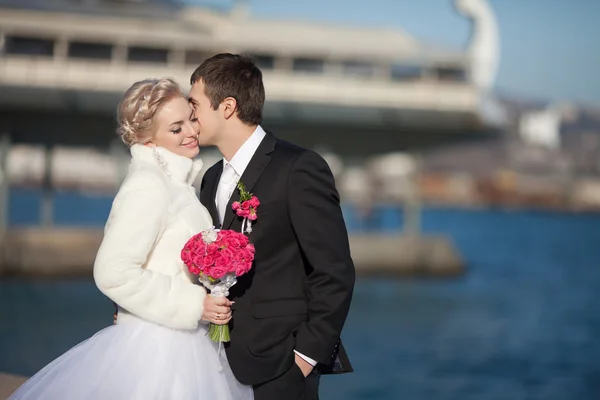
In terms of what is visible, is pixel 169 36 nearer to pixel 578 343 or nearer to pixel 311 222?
pixel 578 343

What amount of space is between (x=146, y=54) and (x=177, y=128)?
2858cm

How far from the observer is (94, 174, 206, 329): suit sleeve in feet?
11.2

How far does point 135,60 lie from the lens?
31594 millimetres

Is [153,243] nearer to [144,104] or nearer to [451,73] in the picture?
[144,104]

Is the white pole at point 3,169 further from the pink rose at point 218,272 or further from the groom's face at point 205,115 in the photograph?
the pink rose at point 218,272

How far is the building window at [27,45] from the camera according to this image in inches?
1172

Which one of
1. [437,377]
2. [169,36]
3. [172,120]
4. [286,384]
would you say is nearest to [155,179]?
[172,120]

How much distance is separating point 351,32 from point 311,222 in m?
31.0

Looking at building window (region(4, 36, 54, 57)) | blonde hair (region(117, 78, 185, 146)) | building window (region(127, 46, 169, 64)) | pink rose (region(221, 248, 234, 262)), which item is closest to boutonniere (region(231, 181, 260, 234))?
pink rose (region(221, 248, 234, 262))

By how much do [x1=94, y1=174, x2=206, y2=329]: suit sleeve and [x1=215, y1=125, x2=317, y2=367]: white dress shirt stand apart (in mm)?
324

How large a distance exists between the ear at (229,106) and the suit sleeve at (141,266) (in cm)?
37

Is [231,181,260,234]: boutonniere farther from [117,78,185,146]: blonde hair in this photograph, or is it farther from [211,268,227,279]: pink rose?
[117,78,185,146]: blonde hair

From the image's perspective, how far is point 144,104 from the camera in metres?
3.59

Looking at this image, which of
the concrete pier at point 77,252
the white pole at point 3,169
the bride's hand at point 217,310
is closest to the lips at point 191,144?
the bride's hand at point 217,310
